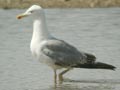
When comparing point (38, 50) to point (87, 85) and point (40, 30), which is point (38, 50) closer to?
point (40, 30)

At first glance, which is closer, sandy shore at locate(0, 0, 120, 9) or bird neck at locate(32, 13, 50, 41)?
bird neck at locate(32, 13, 50, 41)

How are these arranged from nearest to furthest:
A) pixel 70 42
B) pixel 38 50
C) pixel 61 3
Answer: pixel 38 50
pixel 70 42
pixel 61 3

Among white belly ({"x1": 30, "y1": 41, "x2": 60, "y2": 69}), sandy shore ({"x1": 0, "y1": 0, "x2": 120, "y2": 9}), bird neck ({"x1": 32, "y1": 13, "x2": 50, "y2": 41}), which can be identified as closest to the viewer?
white belly ({"x1": 30, "y1": 41, "x2": 60, "y2": 69})

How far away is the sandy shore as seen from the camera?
19906 mm

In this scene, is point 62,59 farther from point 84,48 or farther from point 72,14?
point 72,14

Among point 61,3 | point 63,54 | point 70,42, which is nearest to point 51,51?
point 63,54

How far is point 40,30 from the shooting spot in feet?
33.5

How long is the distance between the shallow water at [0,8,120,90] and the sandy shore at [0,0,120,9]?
1.68ft

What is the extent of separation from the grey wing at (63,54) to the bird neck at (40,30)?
0.13 metres

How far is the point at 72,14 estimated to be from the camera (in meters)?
18.7

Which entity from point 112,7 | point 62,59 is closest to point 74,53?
point 62,59

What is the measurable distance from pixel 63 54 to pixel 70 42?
388 cm

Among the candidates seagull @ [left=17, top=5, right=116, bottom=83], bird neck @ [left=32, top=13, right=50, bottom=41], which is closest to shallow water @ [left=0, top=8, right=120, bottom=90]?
seagull @ [left=17, top=5, right=116, bottom=83]

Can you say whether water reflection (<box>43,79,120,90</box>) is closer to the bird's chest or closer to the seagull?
the seagull
